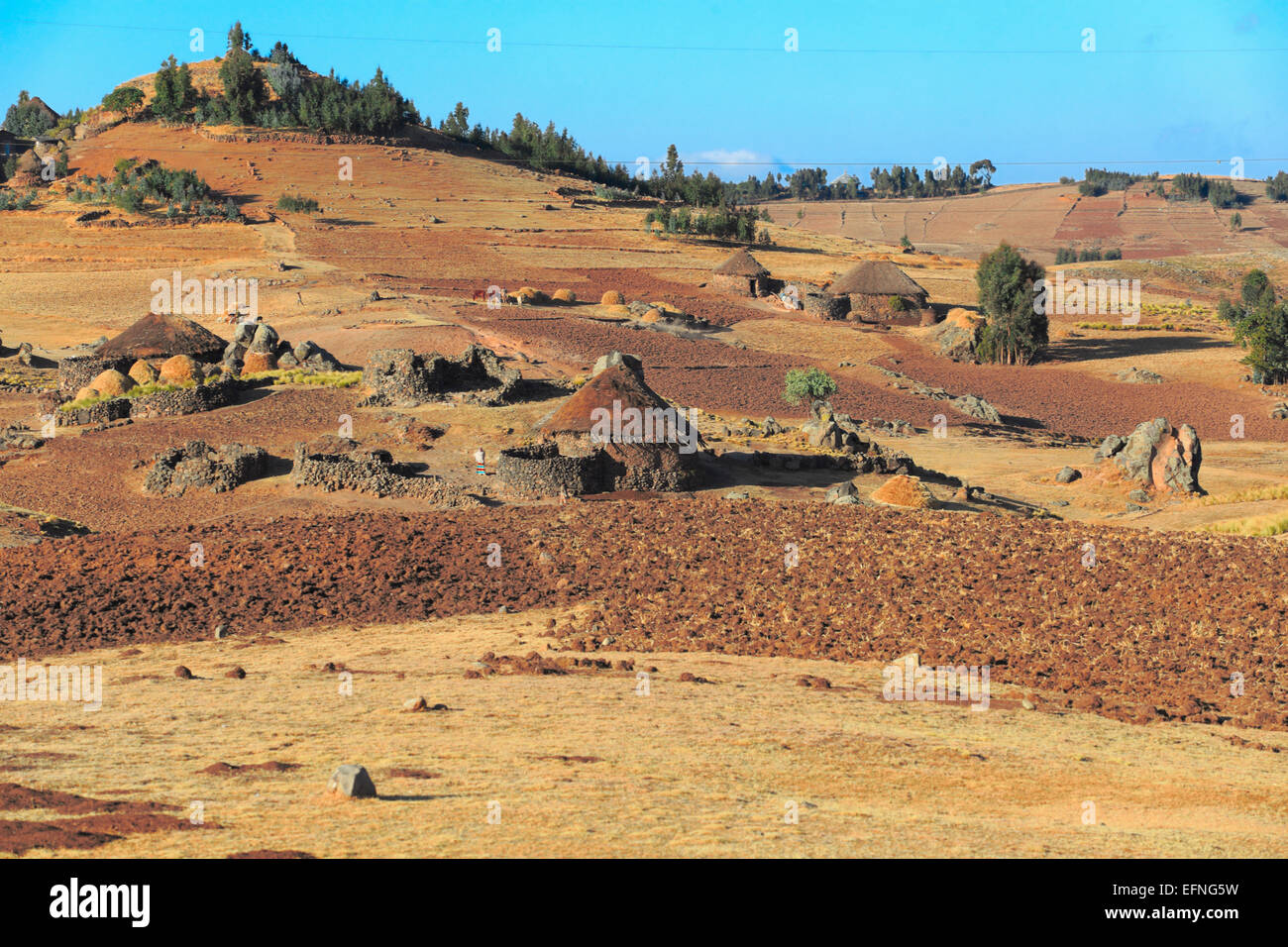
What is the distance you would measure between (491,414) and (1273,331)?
3006 centimetres

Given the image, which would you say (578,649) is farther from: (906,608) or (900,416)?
(900,416)

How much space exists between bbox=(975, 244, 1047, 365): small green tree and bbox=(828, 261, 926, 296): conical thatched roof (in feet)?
20.1

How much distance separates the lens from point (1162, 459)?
2498cm

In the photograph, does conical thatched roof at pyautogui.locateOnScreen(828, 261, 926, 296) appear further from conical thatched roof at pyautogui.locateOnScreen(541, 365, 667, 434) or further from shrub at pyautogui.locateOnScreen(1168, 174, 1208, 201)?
shrub at pyautogui.locateOnScreen(1168, 174, 1208, 201)

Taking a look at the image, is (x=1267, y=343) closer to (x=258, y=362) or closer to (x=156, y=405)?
(x=258, y=362)

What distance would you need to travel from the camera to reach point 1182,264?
81.7 meters

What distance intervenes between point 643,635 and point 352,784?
7.14 meters

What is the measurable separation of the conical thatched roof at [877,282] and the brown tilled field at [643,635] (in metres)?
15.1

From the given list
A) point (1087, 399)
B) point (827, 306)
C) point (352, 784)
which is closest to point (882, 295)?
point (827, 306)

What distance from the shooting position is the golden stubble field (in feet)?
24.4

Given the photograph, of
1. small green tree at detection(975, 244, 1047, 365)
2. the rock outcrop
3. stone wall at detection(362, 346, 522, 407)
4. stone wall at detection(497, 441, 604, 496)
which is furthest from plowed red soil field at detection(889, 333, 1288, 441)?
stone wall at detection(497, 441, 604, 496)

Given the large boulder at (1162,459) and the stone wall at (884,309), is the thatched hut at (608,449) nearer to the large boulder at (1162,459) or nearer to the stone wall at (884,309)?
the large boulder at (1162,459)

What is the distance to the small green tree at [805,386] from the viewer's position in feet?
117
